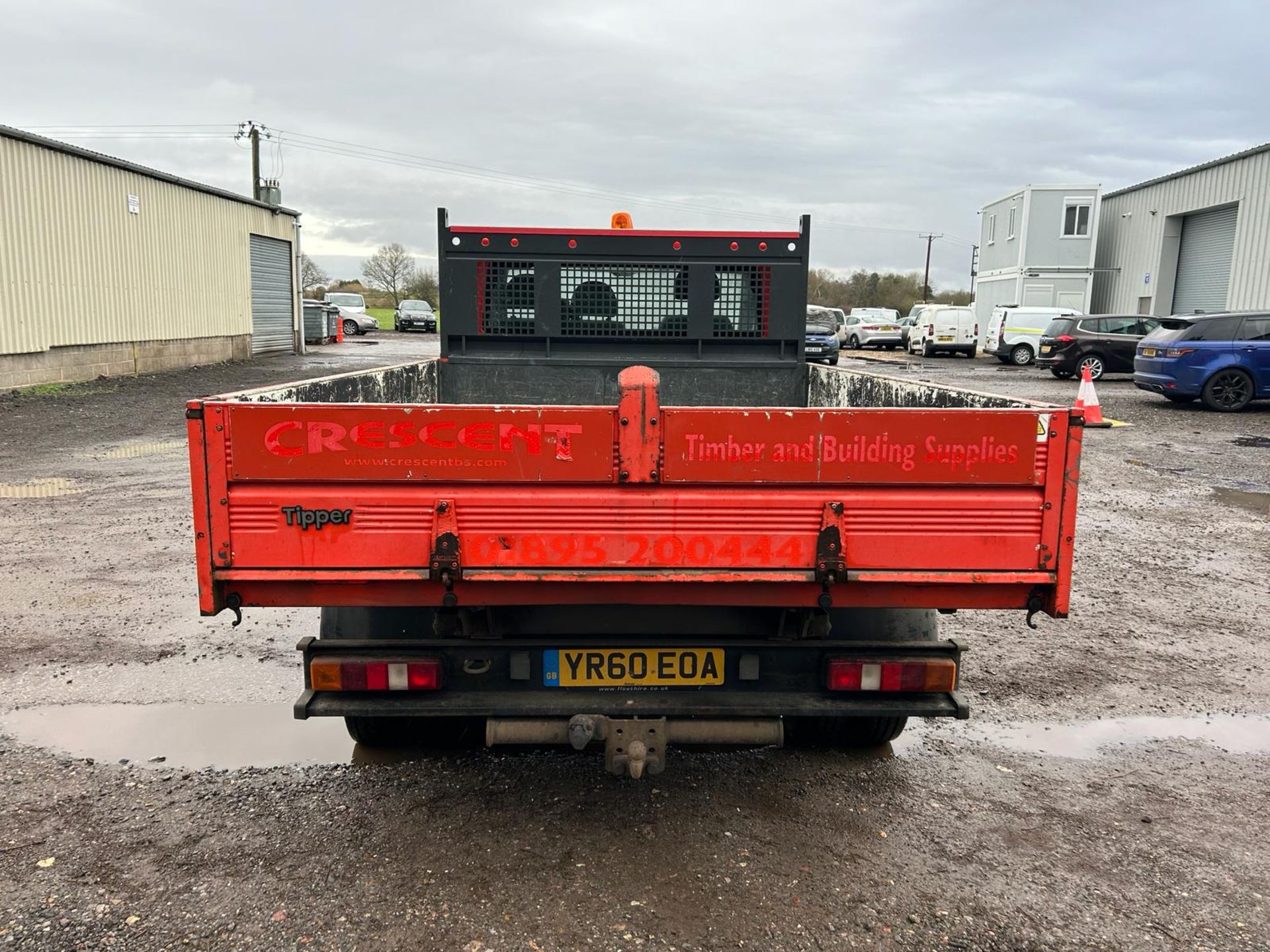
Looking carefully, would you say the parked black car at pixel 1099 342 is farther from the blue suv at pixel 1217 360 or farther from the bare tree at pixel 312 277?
the bare tree at pixel 312 277

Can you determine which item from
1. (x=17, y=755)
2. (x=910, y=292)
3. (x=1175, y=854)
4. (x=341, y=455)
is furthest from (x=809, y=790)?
(x=910, y=292)

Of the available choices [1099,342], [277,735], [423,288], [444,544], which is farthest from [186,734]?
[423,288]

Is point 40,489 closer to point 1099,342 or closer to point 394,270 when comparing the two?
point 1099,342

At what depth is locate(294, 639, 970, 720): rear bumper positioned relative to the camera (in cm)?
328

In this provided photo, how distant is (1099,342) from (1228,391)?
675cm

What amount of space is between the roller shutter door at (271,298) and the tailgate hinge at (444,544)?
26921 mm

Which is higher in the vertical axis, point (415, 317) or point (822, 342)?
point (415, 317)

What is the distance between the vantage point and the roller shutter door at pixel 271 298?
91.3 ft

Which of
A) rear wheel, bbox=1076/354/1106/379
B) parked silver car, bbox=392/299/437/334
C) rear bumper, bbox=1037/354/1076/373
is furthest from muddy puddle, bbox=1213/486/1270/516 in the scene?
parked silver car, bbox=392/299/437/334

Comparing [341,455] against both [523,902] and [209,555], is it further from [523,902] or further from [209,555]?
[523,902]

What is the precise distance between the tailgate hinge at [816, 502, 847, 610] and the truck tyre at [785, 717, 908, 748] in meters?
1.35

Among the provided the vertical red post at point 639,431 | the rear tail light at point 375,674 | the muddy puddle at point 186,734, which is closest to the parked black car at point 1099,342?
the muddy puddle at point 186,734

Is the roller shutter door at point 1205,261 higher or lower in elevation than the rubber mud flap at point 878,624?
higher

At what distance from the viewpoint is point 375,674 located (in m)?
3.31
